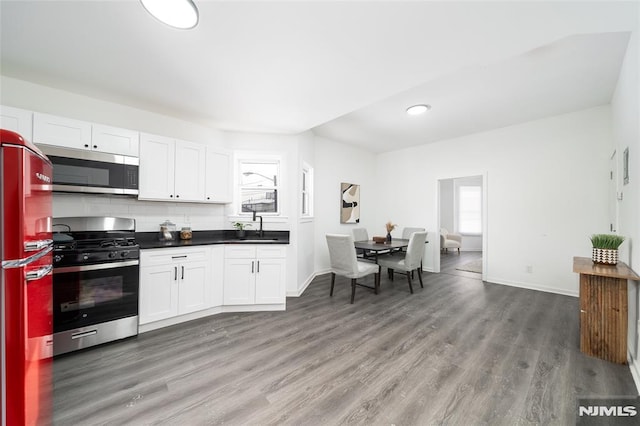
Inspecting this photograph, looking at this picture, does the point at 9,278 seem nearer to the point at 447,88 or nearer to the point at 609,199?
the point at 447,88

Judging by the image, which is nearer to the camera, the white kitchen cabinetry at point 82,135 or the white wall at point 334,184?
the white kitchen cabinetry at point 82,135

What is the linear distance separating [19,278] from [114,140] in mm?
2071

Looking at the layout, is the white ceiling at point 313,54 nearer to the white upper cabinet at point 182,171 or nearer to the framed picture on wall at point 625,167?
the white upper cabinet at point 182,171

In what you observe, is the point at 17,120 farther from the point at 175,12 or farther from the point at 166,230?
the point at 175,12

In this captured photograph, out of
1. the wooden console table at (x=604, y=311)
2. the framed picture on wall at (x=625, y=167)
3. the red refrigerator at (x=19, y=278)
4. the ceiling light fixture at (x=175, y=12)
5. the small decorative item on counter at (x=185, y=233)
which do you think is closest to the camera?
the red refrigerator at (x=19, y=278)

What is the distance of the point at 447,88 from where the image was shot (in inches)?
114

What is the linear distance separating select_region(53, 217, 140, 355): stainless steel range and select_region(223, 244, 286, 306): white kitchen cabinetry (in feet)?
3.09

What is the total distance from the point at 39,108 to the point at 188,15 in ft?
7.03

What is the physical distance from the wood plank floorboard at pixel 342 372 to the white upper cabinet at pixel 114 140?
1.94 metres

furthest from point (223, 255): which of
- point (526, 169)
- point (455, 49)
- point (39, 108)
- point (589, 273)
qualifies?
point (526, 169)

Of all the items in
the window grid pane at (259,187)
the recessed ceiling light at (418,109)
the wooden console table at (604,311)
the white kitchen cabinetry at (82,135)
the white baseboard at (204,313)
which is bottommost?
the white baseboard at (204,313)

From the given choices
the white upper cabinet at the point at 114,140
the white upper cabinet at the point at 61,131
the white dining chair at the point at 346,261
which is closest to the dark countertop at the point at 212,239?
the white dining chair at the point at 346,261

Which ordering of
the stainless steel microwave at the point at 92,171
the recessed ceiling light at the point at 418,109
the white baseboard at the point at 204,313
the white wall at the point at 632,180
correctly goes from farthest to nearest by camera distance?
the recessed ceiling light at the point at 418,109 → the white baseboard at the point at 204,313 → the stainless steel microwave at the point at 92,171 → the white wall at the point at 632,180

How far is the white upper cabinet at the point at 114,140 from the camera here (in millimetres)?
2506
